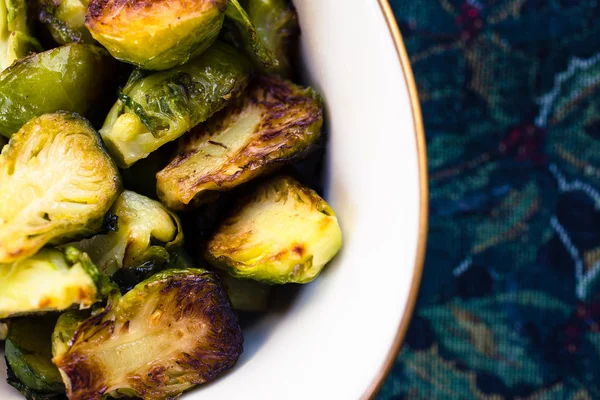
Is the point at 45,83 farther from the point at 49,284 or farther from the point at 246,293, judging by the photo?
the point at 246,293

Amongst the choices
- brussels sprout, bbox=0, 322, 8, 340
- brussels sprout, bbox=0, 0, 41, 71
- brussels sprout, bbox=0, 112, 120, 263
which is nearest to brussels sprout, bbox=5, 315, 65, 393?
brussels sprout, bbox=0, 322, 8, 340

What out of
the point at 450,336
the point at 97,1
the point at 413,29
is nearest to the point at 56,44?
the point at 97,1

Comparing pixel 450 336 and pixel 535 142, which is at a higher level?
pixel 535 142

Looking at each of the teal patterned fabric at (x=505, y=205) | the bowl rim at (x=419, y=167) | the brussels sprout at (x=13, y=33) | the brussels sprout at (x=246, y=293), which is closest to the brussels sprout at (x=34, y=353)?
the brussels sprout at (x=246, y=293)

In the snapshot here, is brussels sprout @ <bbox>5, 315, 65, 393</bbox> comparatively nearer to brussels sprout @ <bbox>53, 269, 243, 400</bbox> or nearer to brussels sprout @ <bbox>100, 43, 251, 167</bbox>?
brussels sprout @ <bbox>53, 269, 243, 400</bbox>

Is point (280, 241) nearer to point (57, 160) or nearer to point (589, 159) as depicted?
point (57, 160)

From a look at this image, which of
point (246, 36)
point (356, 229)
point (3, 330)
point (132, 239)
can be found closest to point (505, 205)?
point (356, 229)

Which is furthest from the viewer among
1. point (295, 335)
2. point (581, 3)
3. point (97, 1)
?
point (581, 3)
